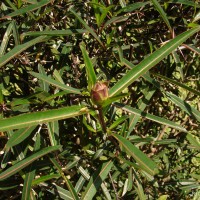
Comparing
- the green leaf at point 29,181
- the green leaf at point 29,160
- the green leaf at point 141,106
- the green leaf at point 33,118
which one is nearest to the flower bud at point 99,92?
the green leaf at point 33,118

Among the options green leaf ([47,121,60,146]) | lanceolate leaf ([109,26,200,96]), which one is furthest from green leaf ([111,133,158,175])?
green leaf ([47,121,60,146])

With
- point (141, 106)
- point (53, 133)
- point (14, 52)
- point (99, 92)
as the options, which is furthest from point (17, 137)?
point (141, 106)

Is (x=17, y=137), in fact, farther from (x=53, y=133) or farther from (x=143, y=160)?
(x=143, y=160)

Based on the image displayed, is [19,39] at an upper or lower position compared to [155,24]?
upper

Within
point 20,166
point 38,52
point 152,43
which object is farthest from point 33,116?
point 152,43

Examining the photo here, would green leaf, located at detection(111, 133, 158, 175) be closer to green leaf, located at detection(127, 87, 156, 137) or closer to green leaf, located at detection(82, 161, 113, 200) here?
green leaf, located at detection(82, 161, 113, 200)

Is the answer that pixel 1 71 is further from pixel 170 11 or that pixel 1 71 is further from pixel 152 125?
pixel 152 125

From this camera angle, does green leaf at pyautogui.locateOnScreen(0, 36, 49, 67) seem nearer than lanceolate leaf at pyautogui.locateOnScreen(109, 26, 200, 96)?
No
